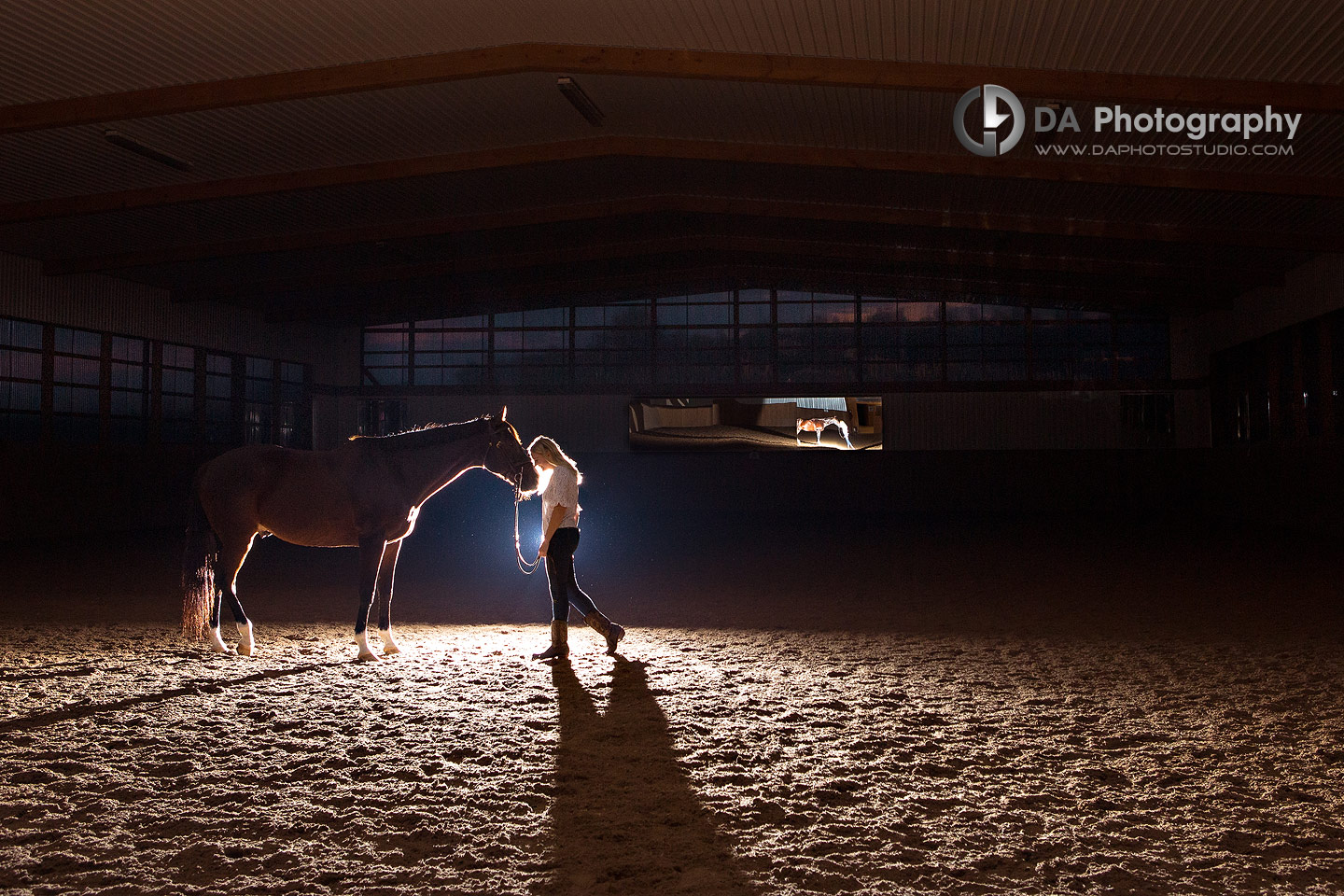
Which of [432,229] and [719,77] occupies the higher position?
[432,229]

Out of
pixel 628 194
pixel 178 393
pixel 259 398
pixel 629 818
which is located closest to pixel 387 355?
pixel 259 398

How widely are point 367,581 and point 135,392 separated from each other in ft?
43.6

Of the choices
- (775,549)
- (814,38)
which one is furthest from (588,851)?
(775,549)

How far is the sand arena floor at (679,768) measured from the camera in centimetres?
270

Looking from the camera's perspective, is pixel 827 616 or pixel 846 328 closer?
pixel 827 616

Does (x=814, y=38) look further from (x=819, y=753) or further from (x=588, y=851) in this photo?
(x=588, y=851)

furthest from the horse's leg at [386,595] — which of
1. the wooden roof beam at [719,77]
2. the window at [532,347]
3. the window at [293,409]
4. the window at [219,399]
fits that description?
the window at [293,409]

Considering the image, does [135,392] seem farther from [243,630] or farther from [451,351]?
[243,630]

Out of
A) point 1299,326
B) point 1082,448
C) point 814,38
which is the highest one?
point 814,38

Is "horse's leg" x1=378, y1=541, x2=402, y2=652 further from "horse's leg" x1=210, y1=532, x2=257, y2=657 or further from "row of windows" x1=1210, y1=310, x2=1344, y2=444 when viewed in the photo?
"row of windows" x1=1210, y1=310, x2=1344, y2=444

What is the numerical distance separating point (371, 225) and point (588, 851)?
43.1ft

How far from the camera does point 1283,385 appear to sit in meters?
15.6

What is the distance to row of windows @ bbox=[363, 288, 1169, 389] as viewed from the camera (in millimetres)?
19625

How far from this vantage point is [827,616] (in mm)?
7234
